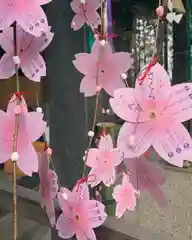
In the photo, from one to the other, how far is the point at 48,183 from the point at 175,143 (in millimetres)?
207

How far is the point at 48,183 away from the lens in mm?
450

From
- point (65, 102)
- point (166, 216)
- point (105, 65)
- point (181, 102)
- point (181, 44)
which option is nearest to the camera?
point (181, 102)

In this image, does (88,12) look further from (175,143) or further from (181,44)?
(181,44)

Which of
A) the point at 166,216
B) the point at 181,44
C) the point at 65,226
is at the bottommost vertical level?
the point at 166,216

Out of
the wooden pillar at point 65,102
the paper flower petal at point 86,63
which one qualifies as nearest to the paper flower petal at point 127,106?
the paper flower petal at point 86,63

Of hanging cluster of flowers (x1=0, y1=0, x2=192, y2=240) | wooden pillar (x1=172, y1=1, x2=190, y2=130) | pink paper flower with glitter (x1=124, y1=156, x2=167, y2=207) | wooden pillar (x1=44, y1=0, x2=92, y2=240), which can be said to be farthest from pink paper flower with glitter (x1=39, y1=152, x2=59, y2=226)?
wooden pillar (x1=172, y1=1, x2=190, y2=130)

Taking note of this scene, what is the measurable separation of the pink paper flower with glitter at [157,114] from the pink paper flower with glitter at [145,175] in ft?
0.31

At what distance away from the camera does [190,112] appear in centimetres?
30

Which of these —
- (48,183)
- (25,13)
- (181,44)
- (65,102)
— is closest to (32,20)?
(25,13)

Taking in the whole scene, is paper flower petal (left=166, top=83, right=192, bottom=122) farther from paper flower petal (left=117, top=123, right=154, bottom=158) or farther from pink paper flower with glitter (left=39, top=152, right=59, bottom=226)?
pink paper flower with glitter (left=39, top=152, right=59, bottom=226)

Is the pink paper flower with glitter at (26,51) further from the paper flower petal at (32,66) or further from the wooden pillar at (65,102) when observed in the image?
the wooden pillar at (65,102)

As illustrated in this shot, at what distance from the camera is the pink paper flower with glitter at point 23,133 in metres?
0.35

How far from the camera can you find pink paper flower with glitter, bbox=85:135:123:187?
416 mm

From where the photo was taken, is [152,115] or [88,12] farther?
[88,12]
